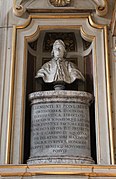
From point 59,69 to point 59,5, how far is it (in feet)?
3.04

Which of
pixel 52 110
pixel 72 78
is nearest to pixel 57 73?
pixel 72 78

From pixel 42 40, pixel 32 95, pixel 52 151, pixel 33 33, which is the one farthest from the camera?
pixel 42 40

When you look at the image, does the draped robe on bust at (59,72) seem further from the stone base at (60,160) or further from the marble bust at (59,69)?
the stone base at (60,160)

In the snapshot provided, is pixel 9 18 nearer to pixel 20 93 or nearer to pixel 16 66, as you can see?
pixel 16 66

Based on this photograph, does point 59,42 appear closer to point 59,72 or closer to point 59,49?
point 59,49

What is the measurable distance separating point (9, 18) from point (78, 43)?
3.39 ft

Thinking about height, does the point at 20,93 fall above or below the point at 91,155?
above

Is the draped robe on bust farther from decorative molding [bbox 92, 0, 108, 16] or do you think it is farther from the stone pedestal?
decorative molding [bbox 92, 0, 108, 16]

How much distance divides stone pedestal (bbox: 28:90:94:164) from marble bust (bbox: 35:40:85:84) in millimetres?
308

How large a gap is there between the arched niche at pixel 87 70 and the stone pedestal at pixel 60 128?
136mm

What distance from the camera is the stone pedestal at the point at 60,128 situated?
4418mm

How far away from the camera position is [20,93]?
4.76 metres

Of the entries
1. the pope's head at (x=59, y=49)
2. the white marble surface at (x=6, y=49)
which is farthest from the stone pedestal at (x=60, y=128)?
the pope's head at (x=59, y=49)

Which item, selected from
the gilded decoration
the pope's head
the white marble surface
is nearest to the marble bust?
the pope's head
